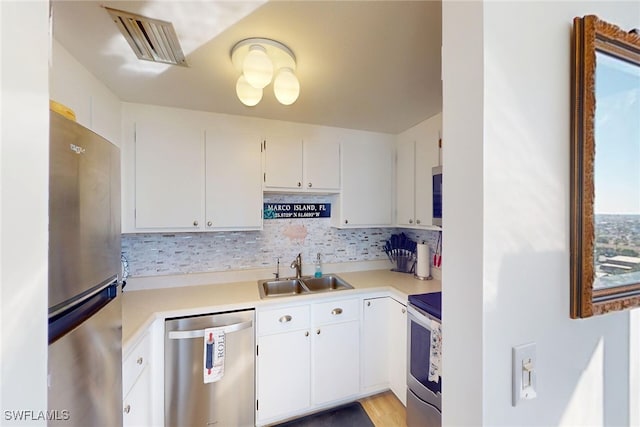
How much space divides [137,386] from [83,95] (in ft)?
5.13

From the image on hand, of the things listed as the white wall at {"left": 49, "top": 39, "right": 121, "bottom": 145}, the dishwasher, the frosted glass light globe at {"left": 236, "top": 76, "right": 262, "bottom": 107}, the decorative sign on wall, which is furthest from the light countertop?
the frosted glass light globe at {"left": 236, "top": 76, "right": 262, "bottom": 107}

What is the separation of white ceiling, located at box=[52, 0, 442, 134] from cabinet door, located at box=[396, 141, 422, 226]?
46 cm

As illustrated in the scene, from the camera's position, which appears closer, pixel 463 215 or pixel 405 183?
pixel 463 215

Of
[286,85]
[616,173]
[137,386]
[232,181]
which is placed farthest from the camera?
[232,181]

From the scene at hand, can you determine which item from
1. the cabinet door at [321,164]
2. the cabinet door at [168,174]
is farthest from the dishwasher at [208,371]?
the cabinet door at [321,164]

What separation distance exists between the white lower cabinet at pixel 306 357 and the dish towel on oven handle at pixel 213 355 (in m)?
0.25

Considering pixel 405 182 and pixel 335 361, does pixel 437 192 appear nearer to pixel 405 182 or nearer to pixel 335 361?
pixel 405 182

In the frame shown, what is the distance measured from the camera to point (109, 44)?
3.88ft

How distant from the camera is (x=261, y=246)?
2.32 metres

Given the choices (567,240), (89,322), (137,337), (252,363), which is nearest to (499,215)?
(567,240)

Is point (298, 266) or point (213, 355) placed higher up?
point (298, 266)

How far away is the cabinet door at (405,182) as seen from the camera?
228cm

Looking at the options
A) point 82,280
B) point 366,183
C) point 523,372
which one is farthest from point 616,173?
point 366,183

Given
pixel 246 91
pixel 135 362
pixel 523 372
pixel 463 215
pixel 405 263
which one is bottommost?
pixel 135 362
